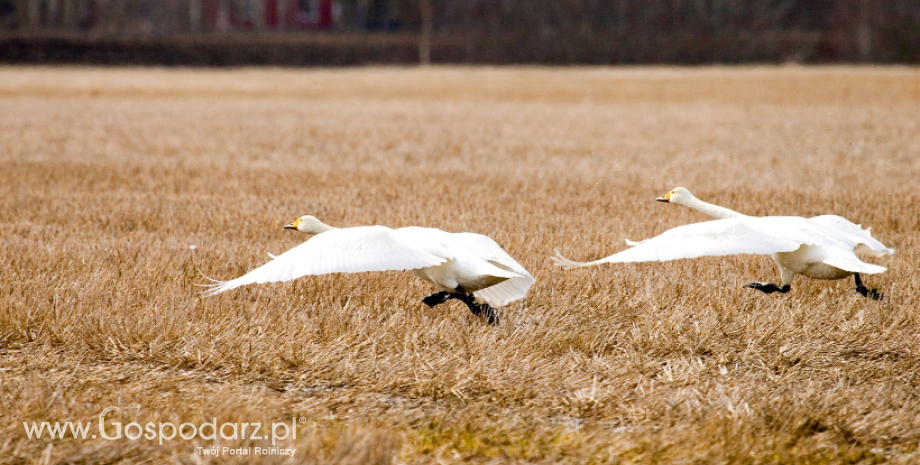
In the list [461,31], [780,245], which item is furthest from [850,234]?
[461,31]

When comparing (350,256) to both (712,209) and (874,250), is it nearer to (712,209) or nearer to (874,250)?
(712,209)

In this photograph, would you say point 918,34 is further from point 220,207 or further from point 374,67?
point 220,207

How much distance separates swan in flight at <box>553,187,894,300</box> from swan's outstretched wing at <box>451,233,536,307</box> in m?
0.24

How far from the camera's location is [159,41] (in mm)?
61719

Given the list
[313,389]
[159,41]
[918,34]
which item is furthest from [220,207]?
[918,34]

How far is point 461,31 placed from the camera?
241 feet

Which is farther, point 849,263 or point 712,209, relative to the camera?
point 712,209

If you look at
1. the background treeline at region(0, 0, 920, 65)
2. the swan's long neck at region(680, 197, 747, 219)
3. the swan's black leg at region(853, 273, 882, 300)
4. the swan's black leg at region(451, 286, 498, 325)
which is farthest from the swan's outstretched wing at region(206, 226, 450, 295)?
the background treeline at region(0, 0, 920, 65)

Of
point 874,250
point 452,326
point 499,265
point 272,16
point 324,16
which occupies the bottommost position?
point 452,326

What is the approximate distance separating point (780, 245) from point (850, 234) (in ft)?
2.74

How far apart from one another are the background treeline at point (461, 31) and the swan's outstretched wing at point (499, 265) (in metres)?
55.9

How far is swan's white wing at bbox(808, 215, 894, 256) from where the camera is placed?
18.2 ft

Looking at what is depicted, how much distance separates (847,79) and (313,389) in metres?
39.6

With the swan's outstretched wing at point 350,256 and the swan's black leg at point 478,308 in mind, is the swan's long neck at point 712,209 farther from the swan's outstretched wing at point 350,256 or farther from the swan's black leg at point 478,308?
the swan's outstretched wing at point 350,256
